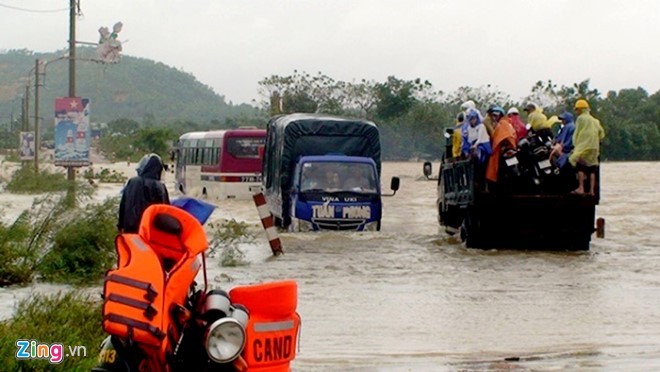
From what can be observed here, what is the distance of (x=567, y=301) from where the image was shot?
14.1m

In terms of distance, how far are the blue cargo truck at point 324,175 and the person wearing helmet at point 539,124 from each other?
3446 millimetres

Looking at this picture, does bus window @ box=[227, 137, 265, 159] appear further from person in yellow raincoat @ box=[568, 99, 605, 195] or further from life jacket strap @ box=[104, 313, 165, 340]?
life jacket strap @ box=[104, 313, 165, 340]

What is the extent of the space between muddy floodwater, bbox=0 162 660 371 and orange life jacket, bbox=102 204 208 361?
4.25m

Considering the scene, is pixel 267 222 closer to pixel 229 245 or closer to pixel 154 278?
pixel 229 245

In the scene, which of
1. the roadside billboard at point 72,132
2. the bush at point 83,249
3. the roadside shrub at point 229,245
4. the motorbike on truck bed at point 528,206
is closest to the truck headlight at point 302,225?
the roadside shrub at point 229,245

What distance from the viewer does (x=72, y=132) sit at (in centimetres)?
3091

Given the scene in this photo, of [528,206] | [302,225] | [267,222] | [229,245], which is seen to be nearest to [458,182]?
[528,206]

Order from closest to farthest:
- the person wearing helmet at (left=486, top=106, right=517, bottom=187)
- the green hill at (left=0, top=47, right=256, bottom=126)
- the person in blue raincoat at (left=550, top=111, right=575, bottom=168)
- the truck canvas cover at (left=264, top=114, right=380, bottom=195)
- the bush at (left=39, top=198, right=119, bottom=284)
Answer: the bush at (left=39, top=198, right=119, bottom=284) < the person wearing helmet at (left=486, top=106, right=517, bottom=187) < the person in blue raincoat at (left=550, top=111, right=575, bottom=168) < the truck canvas cover at (left=264, top=114, right=380, bottom=195) < the green hill at (left=0, top=47, right=256, bottom=126)

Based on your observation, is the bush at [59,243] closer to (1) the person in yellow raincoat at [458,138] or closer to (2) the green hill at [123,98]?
(1) the person in yellow raincoat at [458,138]

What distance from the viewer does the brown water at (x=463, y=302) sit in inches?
395

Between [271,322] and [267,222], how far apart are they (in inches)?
551

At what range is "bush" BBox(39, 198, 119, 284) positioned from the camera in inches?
597

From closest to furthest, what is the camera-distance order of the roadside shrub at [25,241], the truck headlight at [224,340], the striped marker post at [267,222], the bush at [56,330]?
the truck headlight at [224,340]
the bush at [56,330]
the roadside shrub at [25,241]
the striped marker post at [267,222]

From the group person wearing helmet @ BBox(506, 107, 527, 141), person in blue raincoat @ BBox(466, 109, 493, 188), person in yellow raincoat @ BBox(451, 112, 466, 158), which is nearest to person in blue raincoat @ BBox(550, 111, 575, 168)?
person wearing helmet @ BBox(506, 107, 527, 141)
